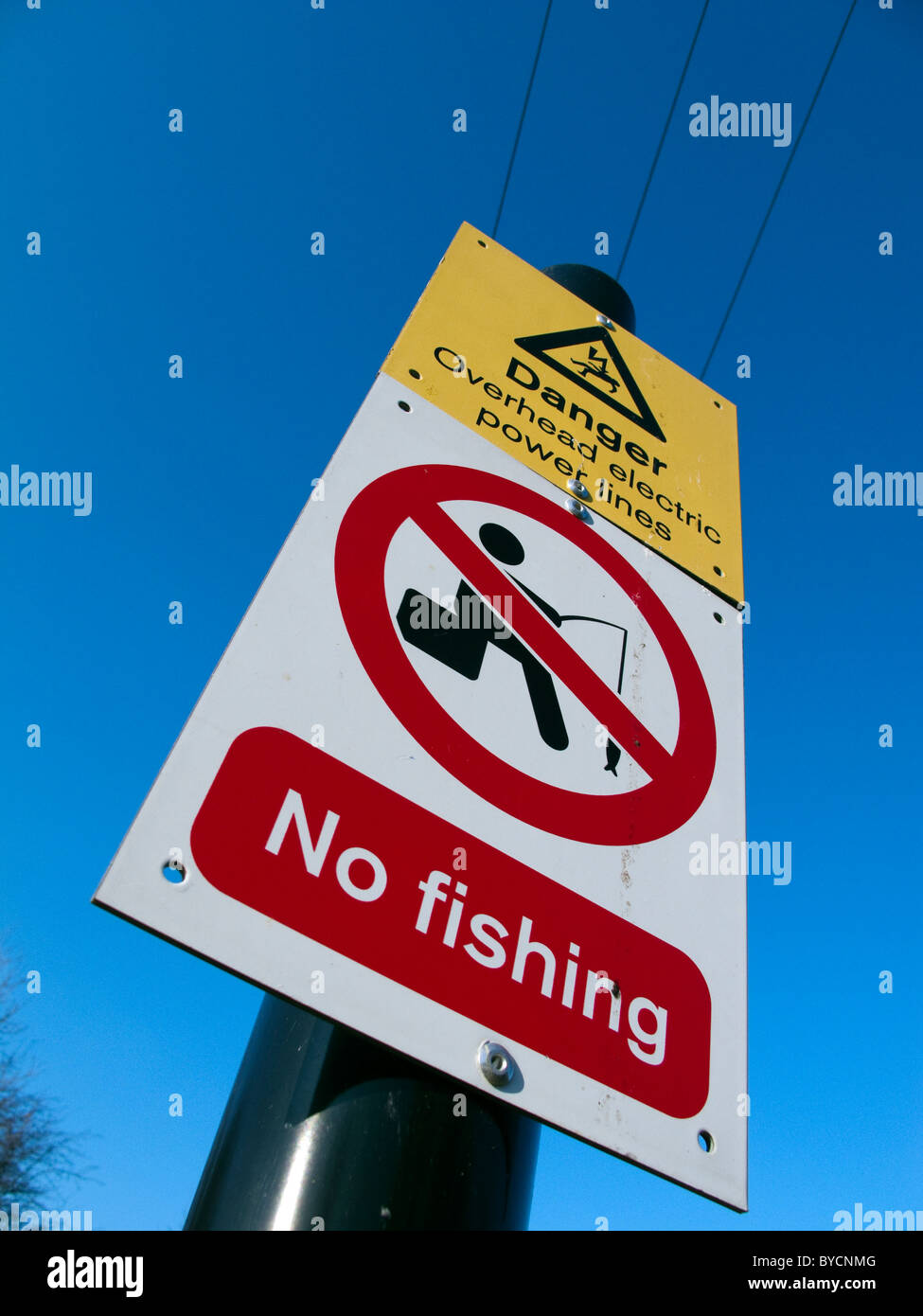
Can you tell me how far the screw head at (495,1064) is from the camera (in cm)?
69

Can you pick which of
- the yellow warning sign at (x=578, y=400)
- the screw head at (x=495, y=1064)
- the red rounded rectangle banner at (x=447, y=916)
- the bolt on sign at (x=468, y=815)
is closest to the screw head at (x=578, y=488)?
the yellow warning sign at (x=578, y=400)

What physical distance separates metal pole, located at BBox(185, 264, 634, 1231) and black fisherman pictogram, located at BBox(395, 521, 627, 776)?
14.8 inches

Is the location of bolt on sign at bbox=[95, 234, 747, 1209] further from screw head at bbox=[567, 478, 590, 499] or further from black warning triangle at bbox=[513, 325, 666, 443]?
black warning triangle at bbox=[513, 325, 666, 443]

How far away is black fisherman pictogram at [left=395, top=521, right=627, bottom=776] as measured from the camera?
93cm

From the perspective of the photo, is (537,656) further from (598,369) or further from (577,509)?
(598,369)

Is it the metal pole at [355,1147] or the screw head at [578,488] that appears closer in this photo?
the metal pole at [355,1147]

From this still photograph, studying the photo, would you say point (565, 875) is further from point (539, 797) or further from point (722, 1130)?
point (722, 1130)

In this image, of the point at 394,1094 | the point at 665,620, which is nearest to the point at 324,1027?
the point at 394,1094

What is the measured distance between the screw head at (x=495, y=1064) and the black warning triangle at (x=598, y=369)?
1085 millimetres

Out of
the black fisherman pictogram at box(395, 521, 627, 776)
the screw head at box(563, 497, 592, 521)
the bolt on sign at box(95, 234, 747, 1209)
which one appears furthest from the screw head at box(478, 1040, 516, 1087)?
the screw head at box(563, 497, 592, 521)

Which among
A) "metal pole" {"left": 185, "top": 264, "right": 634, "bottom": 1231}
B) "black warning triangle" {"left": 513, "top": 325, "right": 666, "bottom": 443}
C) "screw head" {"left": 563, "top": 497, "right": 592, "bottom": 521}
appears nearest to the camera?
"metal pole" {"left": 185, "top": 264, "right": 634, "bottom": 1231}

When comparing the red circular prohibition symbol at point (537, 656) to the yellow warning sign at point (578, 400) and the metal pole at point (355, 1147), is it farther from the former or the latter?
the metal pole at point (355, 1147)

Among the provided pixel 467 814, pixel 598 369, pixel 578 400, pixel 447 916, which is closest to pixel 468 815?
pixel 467 814
